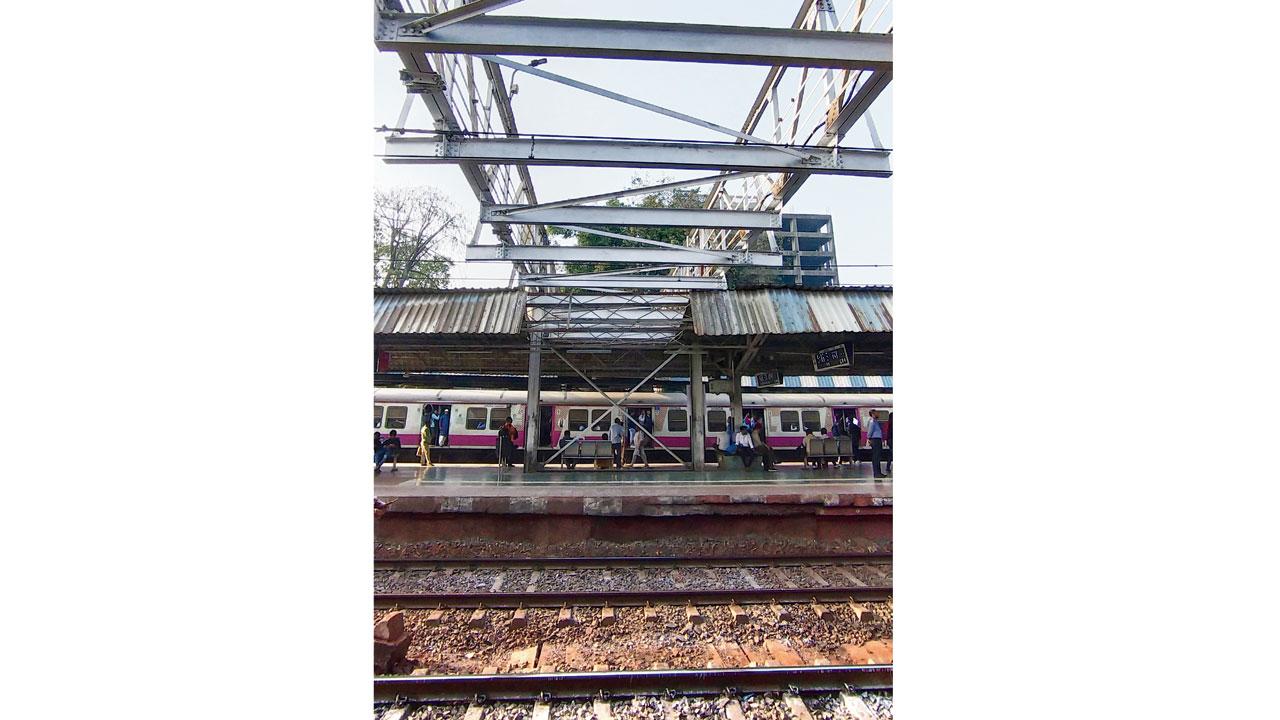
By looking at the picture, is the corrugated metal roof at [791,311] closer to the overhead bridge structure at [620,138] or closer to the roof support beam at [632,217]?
the overhead bridge structure at [620,138]

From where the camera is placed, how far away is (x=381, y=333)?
9.98 metres

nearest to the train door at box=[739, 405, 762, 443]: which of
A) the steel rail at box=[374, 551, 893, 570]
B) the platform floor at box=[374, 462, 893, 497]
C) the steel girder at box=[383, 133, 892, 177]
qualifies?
the platform floor at box=[374, 462, 893, 497]

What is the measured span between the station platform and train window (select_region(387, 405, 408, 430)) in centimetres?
552

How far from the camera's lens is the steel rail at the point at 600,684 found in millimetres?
3789

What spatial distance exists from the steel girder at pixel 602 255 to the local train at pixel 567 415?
761cm

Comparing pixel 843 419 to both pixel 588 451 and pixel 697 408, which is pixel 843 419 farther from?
pixel 588 451

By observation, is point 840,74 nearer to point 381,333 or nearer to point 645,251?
point 645,251

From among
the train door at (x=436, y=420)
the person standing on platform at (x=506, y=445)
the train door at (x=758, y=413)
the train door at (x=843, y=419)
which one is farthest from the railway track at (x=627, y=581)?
the train door at (x=843, y=419)

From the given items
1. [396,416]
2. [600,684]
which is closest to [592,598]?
[600,684]

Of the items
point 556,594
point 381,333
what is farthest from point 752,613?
point 381,333

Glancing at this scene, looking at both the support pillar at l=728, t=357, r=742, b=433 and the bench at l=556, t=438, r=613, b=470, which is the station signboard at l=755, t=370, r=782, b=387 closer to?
the support pillar at l=728, t=357, r=742, b=433

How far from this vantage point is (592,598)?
227 inches

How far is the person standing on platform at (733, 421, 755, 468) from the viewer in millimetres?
12719

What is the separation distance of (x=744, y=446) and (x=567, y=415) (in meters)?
5.40
